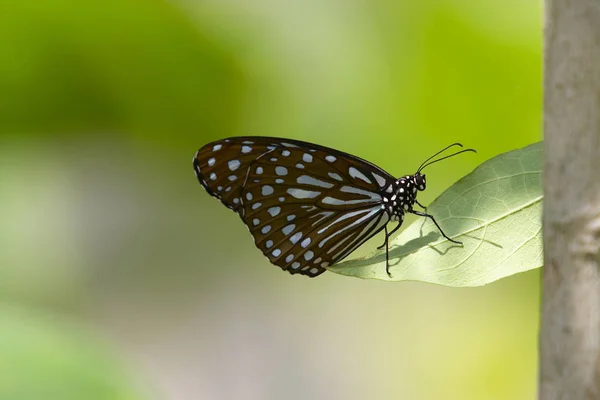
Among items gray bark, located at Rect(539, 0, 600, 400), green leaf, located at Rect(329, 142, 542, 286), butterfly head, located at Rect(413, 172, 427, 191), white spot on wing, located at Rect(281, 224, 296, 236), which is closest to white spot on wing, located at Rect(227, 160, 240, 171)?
white spot on wing, located at Rect(281, 224, 296, 236)

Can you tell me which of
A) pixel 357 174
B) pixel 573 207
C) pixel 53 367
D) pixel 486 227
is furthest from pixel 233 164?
pixel 573 207

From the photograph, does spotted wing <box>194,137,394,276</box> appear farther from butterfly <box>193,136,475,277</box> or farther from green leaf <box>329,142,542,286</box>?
green leaf <box>329,142,542,286</box>

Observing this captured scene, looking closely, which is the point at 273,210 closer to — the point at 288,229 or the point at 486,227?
the point at 288,229

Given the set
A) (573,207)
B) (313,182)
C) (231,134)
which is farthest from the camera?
(231,134)

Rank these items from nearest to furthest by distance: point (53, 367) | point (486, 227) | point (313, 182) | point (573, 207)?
point (573, 207), point (486, 227), point (53, 367), point (313, 182)

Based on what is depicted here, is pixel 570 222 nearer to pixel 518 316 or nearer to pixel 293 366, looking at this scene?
pixel 518 316

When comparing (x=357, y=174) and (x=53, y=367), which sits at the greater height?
(x=357, y=174)
